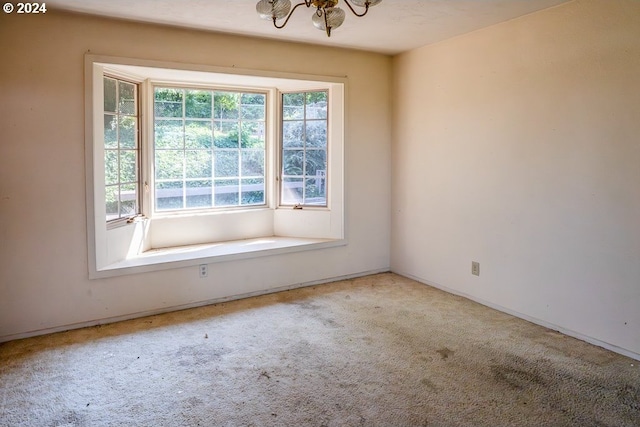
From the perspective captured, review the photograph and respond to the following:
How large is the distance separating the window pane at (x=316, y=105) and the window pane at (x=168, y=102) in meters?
1.29

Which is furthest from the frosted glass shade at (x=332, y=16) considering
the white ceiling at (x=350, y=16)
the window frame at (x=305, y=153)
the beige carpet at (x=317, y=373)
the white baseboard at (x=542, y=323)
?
the white baseboard at (x=542, y=323)

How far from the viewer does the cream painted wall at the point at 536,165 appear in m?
2.86

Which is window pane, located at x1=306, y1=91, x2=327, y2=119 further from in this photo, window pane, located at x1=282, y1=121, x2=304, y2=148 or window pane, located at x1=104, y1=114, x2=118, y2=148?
window pane, located at x1=104, y1=114, x2=118, y2=148

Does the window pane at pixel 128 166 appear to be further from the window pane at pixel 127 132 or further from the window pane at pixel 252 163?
the window pane at pixel 252 163

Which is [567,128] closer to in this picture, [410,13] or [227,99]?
[410,13]

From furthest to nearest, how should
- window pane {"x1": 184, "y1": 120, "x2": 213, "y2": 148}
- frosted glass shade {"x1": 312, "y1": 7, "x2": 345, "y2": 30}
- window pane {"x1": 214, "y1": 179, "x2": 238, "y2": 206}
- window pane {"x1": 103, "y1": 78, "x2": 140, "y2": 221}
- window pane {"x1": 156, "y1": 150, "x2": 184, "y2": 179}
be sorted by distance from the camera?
window pane {"x1": 214, "y1": 179, "x2": 238, "y2": 206}, window pane {"x1": 184, "y1": 120, "x2": 213, "y2": 148}, window pane {"x1": 156, "y1": 150, "x2": 184, "y2": 179}, window pane {"x1": 103, "y1": 78, "x2": 140, "y2": 221}, frosted glass shade {"x1": 312, "y1": 7, "x2": 345, "y2": 30}

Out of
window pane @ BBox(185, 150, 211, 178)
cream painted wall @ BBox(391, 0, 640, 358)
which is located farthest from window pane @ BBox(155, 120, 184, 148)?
cream painted wall @ BBox(391, 0, 640, 358)

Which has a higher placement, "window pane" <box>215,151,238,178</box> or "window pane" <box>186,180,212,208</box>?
"window pane" <box>215,151,238,178</box>

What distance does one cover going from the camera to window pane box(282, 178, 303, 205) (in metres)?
4.83

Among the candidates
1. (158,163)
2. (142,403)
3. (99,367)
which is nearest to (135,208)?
(158,163)

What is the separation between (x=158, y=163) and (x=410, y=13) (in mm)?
2611

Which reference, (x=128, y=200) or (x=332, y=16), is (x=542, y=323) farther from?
(x=128, y=200)

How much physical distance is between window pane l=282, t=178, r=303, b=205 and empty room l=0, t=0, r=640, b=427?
0.03 m

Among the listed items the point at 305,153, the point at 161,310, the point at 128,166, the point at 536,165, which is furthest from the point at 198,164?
the point at 536,165
